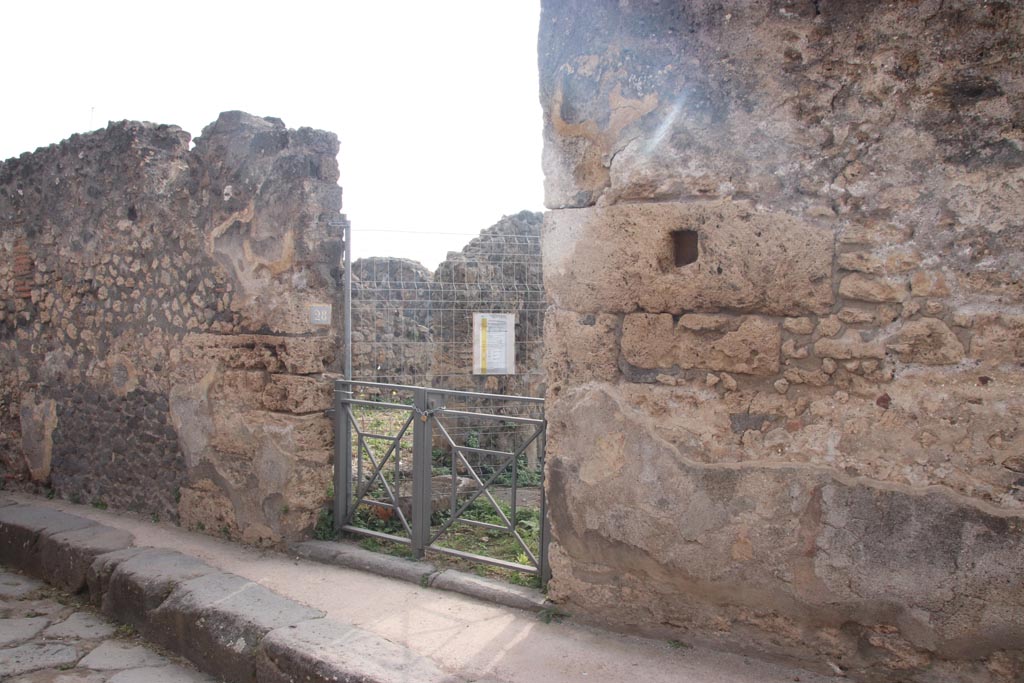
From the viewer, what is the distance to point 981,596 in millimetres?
2559

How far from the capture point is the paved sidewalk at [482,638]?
2.88 metres

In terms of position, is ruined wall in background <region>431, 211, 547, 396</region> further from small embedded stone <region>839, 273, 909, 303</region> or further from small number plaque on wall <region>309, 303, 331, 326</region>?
small embedded stone <region>839, 273, 909, 303</region>

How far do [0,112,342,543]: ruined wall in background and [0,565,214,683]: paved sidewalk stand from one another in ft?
2.82

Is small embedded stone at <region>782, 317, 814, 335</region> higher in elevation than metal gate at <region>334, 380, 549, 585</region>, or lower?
higher

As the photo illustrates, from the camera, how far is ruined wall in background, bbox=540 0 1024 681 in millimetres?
2557

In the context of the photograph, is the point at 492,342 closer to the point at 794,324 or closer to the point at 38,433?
the point at 38,433

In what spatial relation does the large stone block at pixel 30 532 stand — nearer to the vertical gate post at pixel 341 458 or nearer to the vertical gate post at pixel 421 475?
the vertical gate post at pixel 341 458

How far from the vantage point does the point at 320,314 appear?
4.57 m

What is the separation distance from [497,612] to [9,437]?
467 cm

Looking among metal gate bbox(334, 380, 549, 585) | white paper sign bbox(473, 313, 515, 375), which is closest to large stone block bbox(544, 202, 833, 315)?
metal gate bbox(334, 380, 549, 585)

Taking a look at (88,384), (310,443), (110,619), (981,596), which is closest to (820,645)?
(981,596)

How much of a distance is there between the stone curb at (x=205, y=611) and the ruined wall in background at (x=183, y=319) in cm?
52

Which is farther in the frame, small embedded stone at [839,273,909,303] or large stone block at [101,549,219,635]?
large stone block at [101,549,219,635]

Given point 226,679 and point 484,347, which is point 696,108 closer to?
point 226,679
